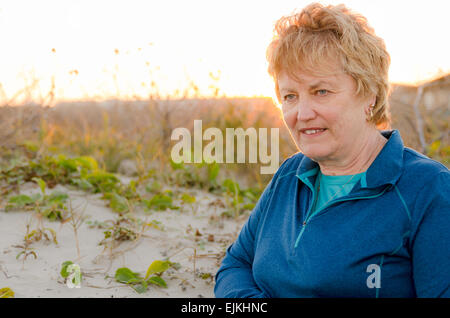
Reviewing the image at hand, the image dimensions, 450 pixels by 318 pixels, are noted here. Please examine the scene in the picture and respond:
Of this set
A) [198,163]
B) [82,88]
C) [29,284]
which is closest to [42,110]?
[82,88]

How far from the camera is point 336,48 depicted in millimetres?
1562

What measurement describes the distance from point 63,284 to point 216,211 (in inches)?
58.9

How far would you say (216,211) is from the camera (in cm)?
351

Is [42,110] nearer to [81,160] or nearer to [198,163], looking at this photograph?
[81,160]

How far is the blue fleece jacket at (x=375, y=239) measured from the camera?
1326 millimetres

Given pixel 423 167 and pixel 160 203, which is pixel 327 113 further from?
pixel 160 203

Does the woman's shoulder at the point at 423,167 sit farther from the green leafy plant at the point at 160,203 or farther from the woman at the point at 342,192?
the green leafy plant at the point at 160,203

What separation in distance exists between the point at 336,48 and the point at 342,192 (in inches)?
20.8

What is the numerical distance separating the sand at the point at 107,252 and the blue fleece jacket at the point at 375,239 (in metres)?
0.83

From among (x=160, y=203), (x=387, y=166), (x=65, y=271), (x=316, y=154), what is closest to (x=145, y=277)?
(x=65, y=271)

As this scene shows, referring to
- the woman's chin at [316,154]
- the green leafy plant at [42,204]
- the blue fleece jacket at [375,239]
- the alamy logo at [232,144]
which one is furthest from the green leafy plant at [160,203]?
the woman's chin at [316,154]

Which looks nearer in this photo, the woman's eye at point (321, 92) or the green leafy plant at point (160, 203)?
the woman's eye at point (321, 92)

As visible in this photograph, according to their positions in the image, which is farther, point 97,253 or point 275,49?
point 97,253
